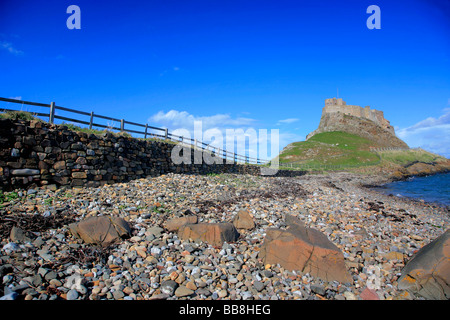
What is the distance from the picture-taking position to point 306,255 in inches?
195

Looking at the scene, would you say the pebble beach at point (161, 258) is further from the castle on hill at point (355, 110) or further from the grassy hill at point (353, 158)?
the castle on hill at point (355, 110)

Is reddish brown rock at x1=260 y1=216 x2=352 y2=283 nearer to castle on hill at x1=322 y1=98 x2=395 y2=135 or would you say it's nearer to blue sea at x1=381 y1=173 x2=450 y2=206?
blue sea at x1=381 y1=173 x2=450 y2=206

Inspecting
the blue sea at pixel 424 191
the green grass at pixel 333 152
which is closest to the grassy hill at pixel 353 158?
the green grass at pixel 333 152

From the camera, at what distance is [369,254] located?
5812 millimetres

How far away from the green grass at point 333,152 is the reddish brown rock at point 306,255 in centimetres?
5593

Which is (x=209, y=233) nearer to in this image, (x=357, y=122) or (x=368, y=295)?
(x=368, y=295)

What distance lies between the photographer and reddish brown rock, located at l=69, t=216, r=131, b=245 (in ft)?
18.4

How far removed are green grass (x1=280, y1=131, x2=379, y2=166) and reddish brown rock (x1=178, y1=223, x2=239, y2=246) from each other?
5554cm

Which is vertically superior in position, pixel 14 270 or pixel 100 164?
pixel 100 164

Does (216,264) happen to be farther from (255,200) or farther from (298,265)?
(255,200)

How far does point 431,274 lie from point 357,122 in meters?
106

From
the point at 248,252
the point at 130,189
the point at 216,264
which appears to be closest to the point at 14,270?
the point at 216,264

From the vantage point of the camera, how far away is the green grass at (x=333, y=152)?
61.3 m
